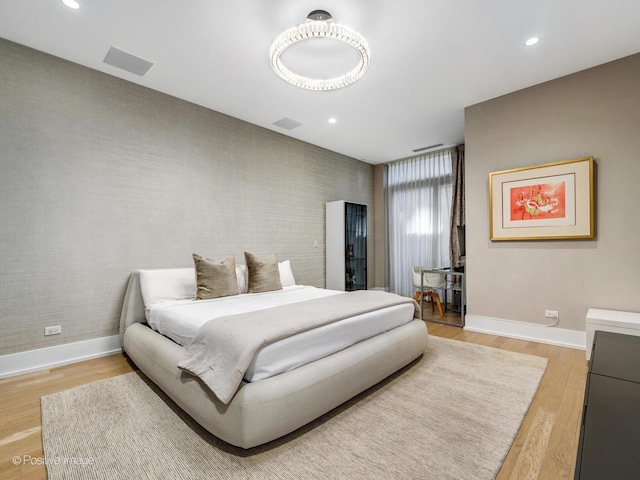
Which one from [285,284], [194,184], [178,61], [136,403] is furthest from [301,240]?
[136,403]

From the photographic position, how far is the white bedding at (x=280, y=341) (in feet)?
5.74

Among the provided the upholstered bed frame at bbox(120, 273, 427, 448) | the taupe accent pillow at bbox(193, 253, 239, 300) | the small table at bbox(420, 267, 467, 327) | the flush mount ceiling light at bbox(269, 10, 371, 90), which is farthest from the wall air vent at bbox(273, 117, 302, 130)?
the upholstered bed frame at bbox(120, 273, 427, 448)

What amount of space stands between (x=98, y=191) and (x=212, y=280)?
1427 mm

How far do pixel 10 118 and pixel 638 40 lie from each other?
5.49 meters

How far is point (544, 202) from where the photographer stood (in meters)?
3.31

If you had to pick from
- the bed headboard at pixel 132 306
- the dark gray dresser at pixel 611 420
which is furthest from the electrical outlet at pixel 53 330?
the dark gray dresser at pixel 611 420

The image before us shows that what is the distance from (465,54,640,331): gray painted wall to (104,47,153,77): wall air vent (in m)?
3.74

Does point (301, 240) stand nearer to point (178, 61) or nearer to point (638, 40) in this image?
point (178, 61)

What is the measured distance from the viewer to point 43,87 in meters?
2.74

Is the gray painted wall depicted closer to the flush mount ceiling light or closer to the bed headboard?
the flush mount ceiling light

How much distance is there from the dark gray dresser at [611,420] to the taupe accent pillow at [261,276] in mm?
2916

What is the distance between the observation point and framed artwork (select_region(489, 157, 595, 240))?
306 centimetres

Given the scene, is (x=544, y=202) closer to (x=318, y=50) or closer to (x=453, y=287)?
(x=453, y=287)

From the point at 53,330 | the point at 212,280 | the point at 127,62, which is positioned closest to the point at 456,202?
the point at 212,280
